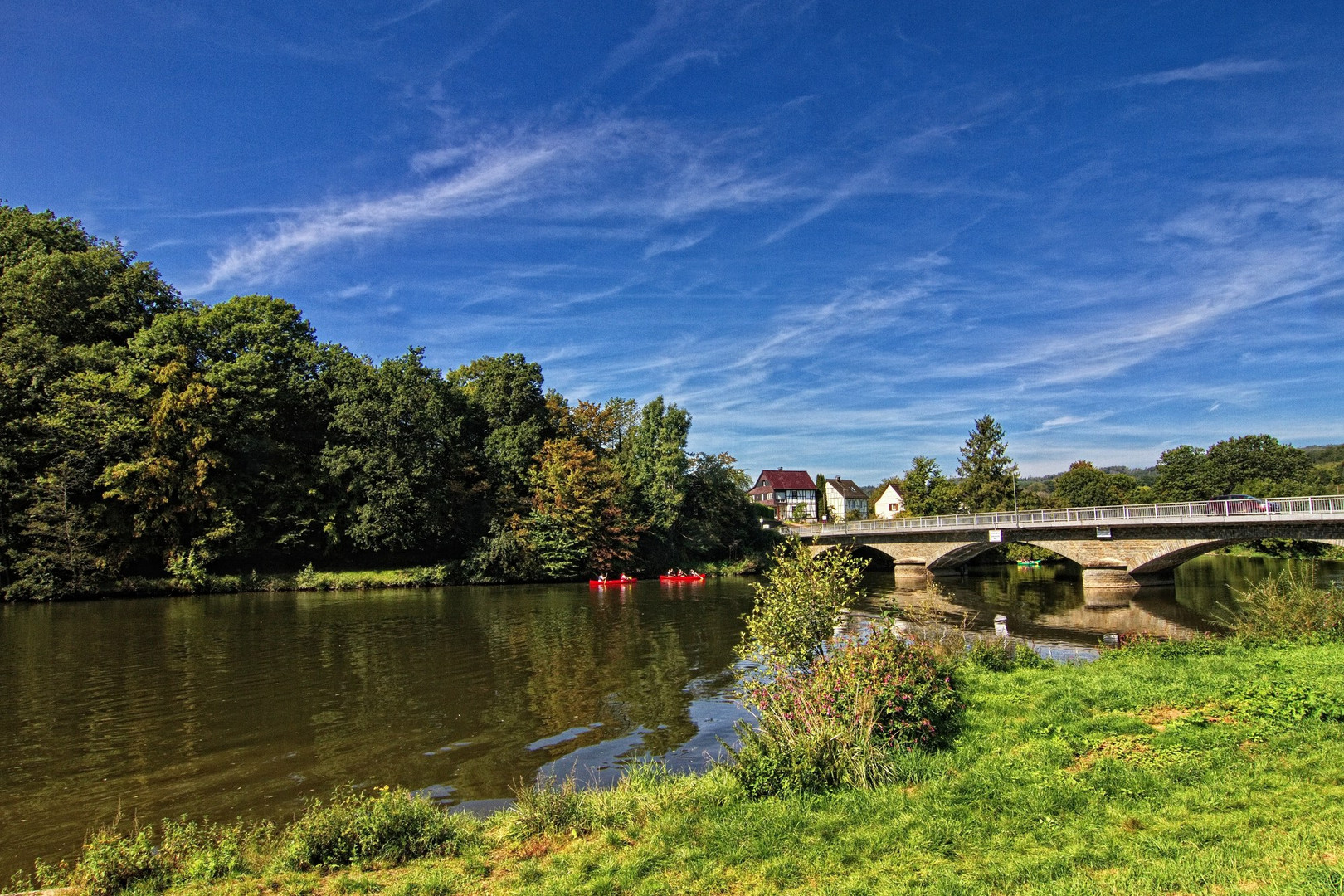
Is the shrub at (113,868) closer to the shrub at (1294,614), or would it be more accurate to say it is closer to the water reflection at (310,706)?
the water reflection at (310,706)

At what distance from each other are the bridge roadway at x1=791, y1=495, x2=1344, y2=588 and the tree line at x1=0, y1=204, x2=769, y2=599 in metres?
20.8

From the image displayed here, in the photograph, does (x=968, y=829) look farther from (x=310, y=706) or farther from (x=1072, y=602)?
(x=1072, y=602)

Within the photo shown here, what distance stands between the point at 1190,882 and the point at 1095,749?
408cm

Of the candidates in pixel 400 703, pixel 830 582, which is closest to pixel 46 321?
pixel 400 703

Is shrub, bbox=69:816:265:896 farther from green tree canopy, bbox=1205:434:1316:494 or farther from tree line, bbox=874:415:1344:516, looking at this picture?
green tree canopy, bbox=1205:434:1316:494

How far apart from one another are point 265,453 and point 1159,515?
55.7 m

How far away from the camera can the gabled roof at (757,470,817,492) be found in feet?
447

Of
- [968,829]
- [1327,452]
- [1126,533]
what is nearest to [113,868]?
[968,829]

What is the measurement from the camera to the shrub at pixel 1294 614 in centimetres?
1734

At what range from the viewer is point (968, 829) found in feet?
23.9

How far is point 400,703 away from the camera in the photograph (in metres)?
18.1

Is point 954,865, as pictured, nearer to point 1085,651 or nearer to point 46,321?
point 1085,651

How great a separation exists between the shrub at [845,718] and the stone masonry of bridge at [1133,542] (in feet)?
78.6

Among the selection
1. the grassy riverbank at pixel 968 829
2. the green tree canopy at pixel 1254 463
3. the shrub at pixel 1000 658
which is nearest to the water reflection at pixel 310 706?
the grassy riverbank at pixel 968 829
